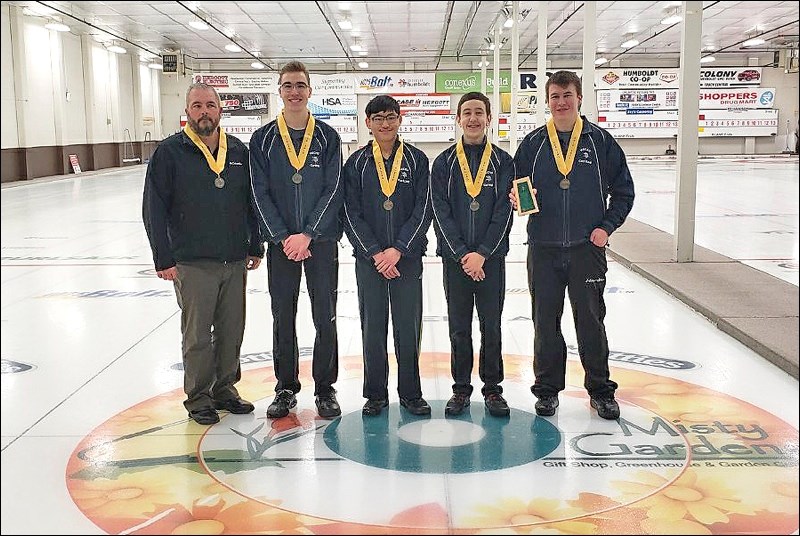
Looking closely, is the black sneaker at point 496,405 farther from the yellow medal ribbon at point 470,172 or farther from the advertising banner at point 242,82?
the advertising banner at point 242,82

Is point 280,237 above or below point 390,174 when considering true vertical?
below

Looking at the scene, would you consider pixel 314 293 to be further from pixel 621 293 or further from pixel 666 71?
pixel 666 71

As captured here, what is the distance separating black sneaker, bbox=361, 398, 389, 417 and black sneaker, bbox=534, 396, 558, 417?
0.79 m

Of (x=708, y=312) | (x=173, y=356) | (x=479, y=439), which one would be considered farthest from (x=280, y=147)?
(x=708, y=312)

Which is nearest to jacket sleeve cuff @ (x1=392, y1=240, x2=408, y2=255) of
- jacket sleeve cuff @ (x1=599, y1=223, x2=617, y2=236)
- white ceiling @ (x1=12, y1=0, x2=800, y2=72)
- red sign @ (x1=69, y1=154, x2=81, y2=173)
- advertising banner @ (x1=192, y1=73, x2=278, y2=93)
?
jacket sleeve cuff @ (x1=599, y1=223, x2=617, y2=236)

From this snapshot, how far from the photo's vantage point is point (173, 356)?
5152mm

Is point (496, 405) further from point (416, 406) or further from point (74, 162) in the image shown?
point (74, 162)

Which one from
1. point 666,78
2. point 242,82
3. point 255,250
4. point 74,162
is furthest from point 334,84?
point 255,250

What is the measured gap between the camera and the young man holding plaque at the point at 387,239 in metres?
3.78

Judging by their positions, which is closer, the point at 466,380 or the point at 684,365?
the point at 466,380

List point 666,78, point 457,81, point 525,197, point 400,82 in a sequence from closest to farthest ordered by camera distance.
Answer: point 525,197 < point 400,82 < point 457,81 < point 666,78

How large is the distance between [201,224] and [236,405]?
3.16 ft

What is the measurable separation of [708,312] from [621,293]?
3.95 feet

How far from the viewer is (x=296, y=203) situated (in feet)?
12.4
